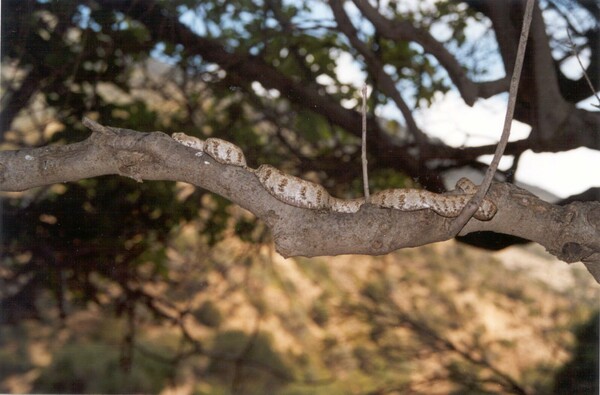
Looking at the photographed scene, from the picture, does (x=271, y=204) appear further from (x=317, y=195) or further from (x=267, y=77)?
(x=267, y=77)

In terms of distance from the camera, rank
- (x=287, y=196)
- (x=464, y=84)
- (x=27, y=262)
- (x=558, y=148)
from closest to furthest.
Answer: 1. (x=287, y=196)
2. (x=464, y=84)
3. (x=558, y=148)
4. (x=27, y=262)

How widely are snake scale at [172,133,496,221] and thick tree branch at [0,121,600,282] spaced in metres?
0.01

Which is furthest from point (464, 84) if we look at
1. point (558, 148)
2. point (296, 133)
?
point (296, 133)

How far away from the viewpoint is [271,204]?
1124 millimetres

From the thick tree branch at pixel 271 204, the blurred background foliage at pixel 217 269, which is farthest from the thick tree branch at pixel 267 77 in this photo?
the thick tree branch at pixel 271 204

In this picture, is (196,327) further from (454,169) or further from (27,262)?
(454,169)

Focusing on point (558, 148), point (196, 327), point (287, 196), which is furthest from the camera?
point (196, 327)

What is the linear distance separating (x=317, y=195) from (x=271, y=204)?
3.7 inches

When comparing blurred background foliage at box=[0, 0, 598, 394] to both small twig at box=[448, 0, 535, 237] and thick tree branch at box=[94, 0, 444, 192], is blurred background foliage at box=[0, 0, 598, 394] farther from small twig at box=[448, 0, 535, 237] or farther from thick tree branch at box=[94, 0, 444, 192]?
small twig at box=[448, 0, 535, 237]

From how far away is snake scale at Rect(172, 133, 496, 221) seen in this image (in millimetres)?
1121

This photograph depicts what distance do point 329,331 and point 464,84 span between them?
1.67 m

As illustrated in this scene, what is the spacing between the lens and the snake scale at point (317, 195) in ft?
3.68

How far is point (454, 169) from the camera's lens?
210cm

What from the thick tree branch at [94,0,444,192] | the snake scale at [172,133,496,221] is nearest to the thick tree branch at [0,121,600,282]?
the snake scale at [172,133,496,221]
